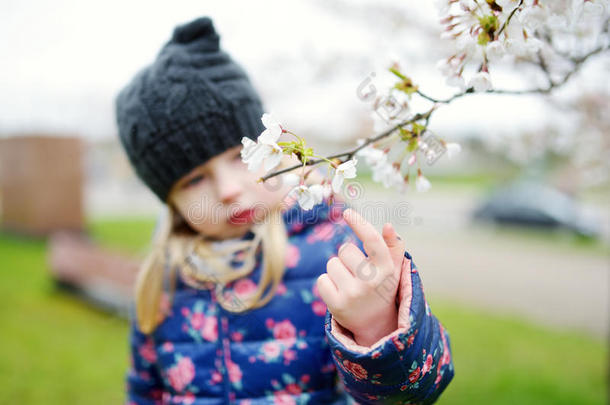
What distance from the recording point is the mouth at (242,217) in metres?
1.21

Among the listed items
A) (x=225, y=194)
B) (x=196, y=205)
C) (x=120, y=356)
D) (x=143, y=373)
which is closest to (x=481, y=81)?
(x=225, y=194)

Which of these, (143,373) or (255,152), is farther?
(143,373)

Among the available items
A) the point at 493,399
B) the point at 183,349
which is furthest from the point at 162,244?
the point at 493,399

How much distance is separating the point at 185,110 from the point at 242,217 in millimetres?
315

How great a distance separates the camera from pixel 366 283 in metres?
0.78

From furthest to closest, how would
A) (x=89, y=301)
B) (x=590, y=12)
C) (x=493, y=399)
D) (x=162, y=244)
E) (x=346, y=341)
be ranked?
(x=89, y=301) < (x=493, y=399) < (x=162, y=244) < (x=346, y=341) < (x=590, y=12)

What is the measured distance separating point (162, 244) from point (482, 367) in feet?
10.7

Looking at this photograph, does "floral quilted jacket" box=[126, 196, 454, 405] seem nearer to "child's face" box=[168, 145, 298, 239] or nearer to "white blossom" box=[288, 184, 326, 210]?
"child's face" box=[168, 145, 298, 239]

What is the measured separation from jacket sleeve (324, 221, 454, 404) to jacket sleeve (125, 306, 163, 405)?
2.66 feet

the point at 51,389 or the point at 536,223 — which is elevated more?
the point at 51,389

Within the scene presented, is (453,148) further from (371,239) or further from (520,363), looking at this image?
(520,363)

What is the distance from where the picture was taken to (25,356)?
388cm

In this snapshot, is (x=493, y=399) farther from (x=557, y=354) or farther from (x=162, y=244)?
(x=162, y=244)

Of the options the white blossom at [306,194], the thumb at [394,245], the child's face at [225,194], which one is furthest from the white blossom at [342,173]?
the child's face at [225,194]
